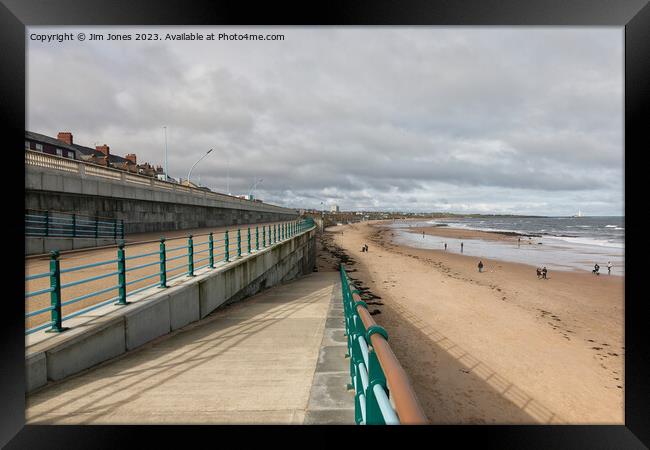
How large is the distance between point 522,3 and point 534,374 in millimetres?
9991

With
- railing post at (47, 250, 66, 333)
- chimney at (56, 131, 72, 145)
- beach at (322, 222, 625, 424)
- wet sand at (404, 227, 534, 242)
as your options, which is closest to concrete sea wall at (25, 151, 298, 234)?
railing post at (47, 250, 66, 333)

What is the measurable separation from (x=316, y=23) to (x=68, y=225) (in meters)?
13.7

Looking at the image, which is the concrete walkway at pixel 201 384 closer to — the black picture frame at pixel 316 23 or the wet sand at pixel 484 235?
the black picture frame at pixel 316 23

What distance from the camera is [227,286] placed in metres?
9.05

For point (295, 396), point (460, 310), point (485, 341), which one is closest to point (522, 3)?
point (295, 396)

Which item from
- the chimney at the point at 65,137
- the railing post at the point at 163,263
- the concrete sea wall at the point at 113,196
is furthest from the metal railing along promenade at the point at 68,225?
the chimney at the point at 65,137

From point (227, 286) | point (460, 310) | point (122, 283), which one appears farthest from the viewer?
point (460, 310)

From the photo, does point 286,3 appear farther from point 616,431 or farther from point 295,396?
point 616,431

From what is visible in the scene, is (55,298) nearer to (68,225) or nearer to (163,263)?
(163,263)

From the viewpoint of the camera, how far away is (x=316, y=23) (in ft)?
10.4

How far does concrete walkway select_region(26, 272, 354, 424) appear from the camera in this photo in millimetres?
3428

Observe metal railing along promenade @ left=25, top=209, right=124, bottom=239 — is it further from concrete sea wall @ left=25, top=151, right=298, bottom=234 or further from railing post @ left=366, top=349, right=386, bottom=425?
railing post @ left=366, top=349, right=386, bottom=425

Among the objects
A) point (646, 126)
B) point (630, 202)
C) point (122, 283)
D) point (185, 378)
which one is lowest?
point (185, 378)

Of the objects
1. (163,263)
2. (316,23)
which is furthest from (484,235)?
(316,23)
